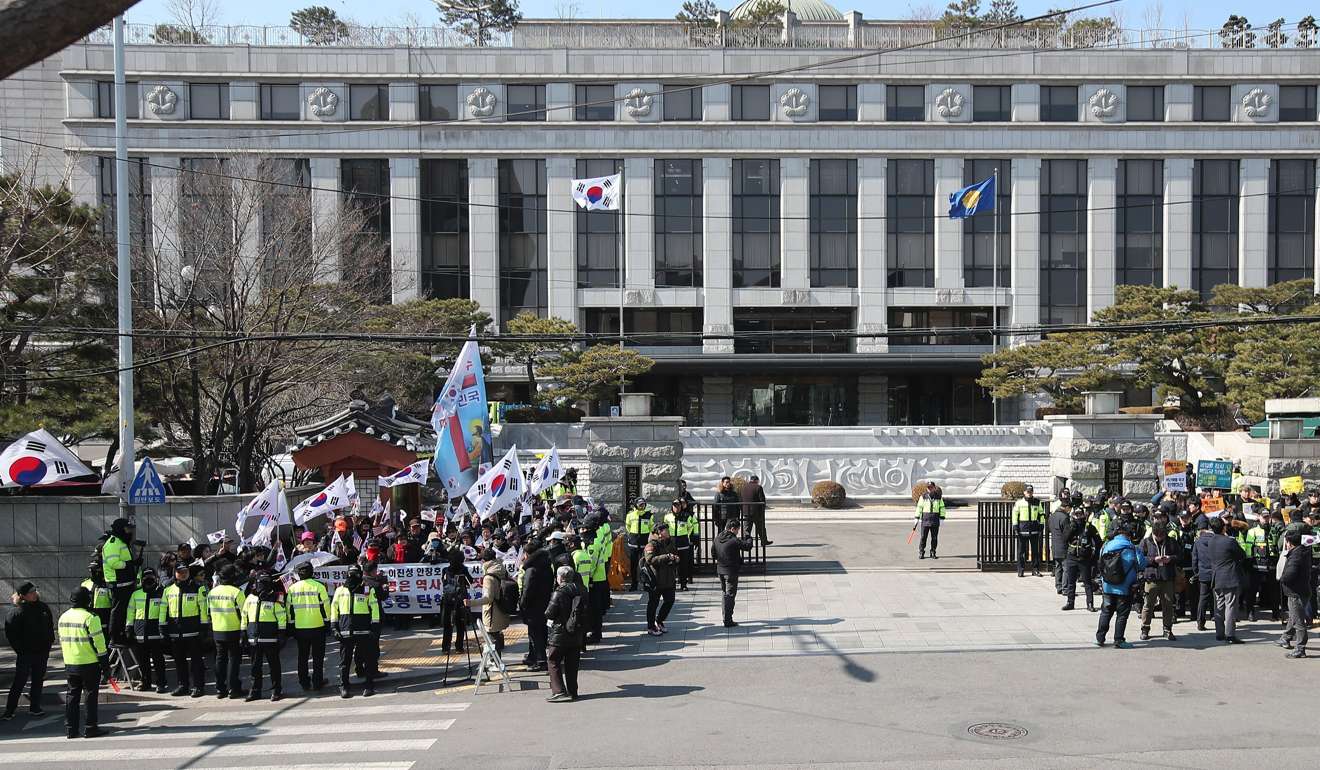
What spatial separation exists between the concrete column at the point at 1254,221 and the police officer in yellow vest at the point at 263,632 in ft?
171

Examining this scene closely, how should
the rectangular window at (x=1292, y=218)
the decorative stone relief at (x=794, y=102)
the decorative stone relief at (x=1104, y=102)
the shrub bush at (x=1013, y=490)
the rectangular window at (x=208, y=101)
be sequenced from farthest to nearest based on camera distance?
the rectangular window at (x=1292, y=218)
the decorative stone relief at (x=794, y=102)
the decorative stone relief at (x=1104, y=102)
the rectangular window at (x=208, y=101)
the shrub bush at (x=1013, y=490)

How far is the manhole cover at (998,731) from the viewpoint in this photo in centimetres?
980

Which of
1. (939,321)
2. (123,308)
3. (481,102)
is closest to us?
(123,308)

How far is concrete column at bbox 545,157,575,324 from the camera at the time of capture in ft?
172

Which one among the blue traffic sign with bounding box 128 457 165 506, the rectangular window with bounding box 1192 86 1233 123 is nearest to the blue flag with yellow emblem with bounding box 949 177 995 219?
the rectangular window with bounding box 1192 86 1233 123

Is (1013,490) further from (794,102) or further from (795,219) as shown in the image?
(794,102)

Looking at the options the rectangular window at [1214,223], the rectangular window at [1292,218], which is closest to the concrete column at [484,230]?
the rectangular window at [1214,223]

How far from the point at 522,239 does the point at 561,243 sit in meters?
2.09

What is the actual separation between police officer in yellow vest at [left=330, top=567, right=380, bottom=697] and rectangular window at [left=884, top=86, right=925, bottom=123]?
45638 mm

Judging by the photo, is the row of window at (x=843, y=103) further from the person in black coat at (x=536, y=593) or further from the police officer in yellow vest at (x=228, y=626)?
the police officer in yellow vest at (x=228, y=626)

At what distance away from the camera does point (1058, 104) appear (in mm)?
52781

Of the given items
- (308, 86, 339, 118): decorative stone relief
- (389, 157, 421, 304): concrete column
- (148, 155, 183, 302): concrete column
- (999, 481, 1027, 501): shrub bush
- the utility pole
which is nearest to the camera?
the utility pole

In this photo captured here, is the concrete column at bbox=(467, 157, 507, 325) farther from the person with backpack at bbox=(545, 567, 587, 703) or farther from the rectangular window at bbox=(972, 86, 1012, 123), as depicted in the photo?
the person with backpack at bbox=(545, 567, 587, 703)

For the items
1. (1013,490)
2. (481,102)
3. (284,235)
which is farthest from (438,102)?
(1013,490)
